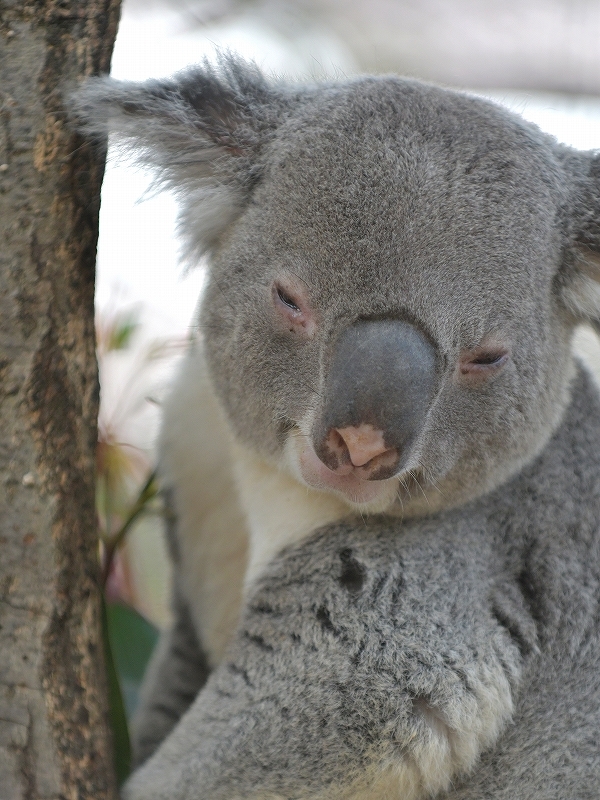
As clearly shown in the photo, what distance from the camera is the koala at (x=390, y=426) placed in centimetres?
187

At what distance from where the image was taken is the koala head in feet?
6.05

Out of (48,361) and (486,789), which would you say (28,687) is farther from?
(486,789)

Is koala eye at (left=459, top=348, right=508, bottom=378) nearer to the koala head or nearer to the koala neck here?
the koala head

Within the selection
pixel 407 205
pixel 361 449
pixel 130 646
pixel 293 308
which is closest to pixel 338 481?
pixel 361 449

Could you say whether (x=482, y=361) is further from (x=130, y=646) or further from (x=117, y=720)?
(x=130, y=646)

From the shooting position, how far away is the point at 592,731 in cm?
210

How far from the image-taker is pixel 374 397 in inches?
68.2

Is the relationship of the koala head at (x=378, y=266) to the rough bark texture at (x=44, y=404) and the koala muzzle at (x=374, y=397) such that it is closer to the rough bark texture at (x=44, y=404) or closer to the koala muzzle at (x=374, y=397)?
the koala muzzle at (x=374, y=397)

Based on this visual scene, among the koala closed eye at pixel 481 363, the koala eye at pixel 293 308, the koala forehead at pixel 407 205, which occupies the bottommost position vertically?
the koala closed eye at pixel 481 363

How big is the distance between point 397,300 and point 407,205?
21cm

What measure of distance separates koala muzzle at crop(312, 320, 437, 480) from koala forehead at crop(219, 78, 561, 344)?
0.08 meters

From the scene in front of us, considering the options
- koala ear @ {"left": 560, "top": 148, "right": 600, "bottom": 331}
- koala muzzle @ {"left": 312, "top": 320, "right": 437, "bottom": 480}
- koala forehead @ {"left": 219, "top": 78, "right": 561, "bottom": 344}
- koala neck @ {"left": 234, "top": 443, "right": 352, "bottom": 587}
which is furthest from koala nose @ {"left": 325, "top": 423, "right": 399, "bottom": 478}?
koala ear @ {"left": 560, "top": 148, "right": 600, "bottom": 331}

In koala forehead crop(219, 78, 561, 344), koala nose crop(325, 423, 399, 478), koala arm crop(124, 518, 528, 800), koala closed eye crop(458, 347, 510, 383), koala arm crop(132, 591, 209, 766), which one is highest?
koala forehead crop(219, 78, 561, 344)

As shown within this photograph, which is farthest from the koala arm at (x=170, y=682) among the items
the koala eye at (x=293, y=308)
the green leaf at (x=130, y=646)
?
the koala eye at (x=293, y=308)
